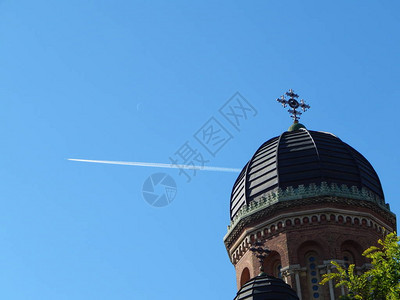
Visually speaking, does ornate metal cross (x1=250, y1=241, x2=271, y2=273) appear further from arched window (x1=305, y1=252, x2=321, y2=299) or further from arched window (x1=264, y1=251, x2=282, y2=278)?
arched window (x1=305, y1=252, x2=321, y2=299)

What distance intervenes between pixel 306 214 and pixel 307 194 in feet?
3.00

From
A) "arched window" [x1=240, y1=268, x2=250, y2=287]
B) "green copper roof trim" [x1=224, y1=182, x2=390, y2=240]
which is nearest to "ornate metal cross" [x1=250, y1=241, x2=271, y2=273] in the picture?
"green copper roof trim" [x1=224, y1=182, x2=390, y2=240]

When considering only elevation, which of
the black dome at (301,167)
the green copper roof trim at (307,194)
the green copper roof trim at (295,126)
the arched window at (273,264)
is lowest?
the arched window at (273,264)

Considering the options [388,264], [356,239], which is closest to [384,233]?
[356,239]

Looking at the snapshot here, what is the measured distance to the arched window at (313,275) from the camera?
35031mm

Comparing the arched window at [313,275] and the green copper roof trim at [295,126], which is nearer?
the arched window at [313,275]

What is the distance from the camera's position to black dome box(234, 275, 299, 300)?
2997 centimetres

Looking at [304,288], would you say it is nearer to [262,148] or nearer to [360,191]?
[360,191]

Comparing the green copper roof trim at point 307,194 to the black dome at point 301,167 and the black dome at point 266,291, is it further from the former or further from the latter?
the black dome at point 266,291

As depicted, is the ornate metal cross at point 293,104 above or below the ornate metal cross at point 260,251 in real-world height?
above

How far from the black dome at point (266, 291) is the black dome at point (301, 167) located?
7.49 m

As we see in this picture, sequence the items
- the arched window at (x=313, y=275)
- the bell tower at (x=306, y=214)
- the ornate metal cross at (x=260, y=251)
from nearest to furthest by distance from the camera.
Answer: the ornate metal cross at (x=260, y=251) < the arched window at (x=313, y=275) < the bell tower at (x=306, y=214)

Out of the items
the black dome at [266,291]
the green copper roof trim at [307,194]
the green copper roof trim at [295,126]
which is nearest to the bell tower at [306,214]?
the green copper roof trim at [307,194]

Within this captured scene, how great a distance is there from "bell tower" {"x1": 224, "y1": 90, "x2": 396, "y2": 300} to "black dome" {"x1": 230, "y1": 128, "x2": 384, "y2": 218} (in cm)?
5
